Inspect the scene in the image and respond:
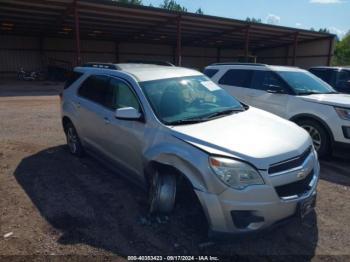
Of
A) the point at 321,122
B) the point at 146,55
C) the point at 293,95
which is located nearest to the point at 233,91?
the point at 293,95

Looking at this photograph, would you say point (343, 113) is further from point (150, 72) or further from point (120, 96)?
point (120, 96)

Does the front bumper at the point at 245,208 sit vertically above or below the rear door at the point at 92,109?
below

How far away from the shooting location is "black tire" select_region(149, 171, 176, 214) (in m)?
3.29

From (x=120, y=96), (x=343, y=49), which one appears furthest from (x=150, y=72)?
(x=343, y=49)

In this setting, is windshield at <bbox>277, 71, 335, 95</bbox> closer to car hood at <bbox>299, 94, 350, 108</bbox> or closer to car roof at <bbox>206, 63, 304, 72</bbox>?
car roof at <bbox>206, 63, 304, 72</bbox>

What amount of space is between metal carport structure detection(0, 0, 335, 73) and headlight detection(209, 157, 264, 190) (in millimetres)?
17911

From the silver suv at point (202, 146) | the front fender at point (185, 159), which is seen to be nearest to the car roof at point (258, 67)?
the silver suv at point (202, 146)

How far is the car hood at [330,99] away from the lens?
5.53 meters

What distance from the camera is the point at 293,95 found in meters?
6.17

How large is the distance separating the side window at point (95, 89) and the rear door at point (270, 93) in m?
3.68

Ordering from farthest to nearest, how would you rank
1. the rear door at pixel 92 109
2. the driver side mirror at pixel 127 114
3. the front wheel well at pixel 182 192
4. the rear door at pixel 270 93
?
the rear door at pixel 270 93 → the rear door at pixel 92 109 → the driver side mirror at pixel 127 114 → the front wheel well at pixel 182 192

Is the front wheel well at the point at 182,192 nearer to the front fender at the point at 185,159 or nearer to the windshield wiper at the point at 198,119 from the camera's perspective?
the front fender at the point at 185,159

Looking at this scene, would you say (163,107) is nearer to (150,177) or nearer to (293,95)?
(150,177)

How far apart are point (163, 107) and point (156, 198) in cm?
111
